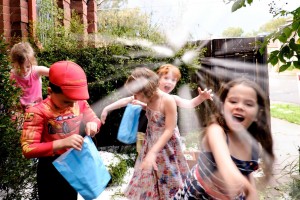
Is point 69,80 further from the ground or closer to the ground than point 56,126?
further from the ground

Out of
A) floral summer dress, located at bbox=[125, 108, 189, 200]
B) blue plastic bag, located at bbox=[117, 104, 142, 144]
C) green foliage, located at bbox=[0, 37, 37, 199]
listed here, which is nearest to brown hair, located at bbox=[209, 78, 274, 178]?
floral summer dress, located at bbox=[125, 108, 189, 200]

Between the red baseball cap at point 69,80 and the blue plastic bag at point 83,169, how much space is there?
273 millimetres

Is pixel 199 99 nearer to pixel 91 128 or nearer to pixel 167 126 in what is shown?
pixel 167 126

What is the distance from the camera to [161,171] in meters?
2.83

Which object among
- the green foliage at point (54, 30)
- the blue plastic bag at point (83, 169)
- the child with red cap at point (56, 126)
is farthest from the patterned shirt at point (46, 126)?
the green foliage at point (54, 30)

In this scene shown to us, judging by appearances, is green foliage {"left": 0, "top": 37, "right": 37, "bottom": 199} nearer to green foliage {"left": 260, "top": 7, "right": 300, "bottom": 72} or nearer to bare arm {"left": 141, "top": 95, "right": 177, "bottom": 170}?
bare arm {"left": 141, "top": 95, "right": 177, "bottom": 170}

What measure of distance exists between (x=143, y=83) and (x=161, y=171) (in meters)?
0.78

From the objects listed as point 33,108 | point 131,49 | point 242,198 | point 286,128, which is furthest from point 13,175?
point 286,128

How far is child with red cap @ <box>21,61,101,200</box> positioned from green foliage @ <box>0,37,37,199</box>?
57 centimetres

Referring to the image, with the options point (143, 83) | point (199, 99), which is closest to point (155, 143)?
point (143, 83)

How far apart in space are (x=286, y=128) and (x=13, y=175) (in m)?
7.20

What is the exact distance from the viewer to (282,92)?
17703 millimetres

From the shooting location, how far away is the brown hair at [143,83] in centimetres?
268

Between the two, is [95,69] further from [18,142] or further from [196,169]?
[196,169]
